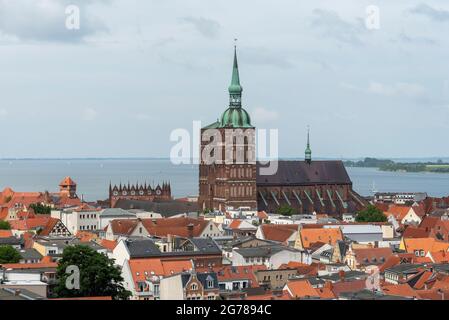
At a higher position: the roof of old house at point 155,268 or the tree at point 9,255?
the tree at point 9,255

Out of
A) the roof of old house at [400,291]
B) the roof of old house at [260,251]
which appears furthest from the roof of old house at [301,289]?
the roof of old house at [260,251]

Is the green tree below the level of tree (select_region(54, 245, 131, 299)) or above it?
above

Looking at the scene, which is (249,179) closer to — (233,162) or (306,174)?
(233,162)

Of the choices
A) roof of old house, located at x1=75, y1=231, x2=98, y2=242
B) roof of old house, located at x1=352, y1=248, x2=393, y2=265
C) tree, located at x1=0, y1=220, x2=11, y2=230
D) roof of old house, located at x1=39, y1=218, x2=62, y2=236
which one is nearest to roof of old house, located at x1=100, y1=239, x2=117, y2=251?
roof of old house, located at x1=75, y1=231, x2=98, y2=242

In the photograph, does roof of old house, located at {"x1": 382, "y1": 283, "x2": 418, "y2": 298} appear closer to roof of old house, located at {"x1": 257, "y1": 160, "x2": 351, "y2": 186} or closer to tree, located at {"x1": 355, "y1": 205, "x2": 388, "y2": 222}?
tree, located at {"x1": 355, "y1": 205, "x2": 388, "y2": 222}

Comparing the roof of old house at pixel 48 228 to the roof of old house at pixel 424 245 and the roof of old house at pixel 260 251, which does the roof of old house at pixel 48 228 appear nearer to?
the roof of old house at pixel 260 251

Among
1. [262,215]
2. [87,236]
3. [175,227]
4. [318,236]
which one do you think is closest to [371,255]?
[318,236]
